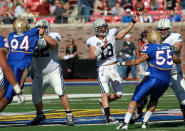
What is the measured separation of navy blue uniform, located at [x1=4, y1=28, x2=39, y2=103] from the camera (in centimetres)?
803

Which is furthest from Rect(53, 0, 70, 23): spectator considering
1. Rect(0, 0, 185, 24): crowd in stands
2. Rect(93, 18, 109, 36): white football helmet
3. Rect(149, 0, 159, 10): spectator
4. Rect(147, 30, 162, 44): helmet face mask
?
Rect(147, 30, 162, 44): helmet face mask

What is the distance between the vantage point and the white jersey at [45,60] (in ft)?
29.1

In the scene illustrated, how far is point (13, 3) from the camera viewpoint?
77.3 ft

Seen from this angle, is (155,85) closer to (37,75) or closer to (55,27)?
(37,75)

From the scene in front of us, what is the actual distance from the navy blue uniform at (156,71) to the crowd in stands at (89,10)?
12.9m

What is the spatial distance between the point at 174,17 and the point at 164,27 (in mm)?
12681

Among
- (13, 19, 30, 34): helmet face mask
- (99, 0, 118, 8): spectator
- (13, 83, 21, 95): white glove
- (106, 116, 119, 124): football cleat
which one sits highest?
(13, 19, 30, 34): helmet face mask

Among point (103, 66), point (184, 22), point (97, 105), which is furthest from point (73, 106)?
point (184, 22)

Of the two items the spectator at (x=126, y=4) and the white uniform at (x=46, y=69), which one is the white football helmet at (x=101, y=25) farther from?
the spectator at (x=126, y=4)

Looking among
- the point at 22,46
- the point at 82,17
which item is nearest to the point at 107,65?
the point at 22,46

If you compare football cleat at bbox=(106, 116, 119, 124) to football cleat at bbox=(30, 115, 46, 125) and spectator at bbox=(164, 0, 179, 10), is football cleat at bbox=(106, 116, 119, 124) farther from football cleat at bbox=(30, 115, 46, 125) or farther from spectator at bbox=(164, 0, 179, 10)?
spectator at bbox=(164, 0, 179, 10)

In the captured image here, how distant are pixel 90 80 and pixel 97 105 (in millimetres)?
8352

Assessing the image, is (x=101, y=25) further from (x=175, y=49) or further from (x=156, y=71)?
(x=156, y=71)

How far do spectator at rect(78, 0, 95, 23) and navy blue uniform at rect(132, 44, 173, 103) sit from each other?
14.3 metres
